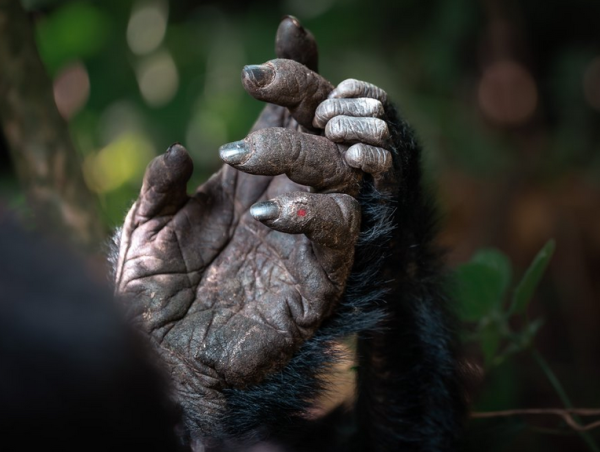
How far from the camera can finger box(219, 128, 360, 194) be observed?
141 centimetres

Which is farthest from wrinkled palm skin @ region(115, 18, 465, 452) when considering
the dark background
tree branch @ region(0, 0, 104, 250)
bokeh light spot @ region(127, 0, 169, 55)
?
bokeh light spot @ region(127, 0, 169, 55)

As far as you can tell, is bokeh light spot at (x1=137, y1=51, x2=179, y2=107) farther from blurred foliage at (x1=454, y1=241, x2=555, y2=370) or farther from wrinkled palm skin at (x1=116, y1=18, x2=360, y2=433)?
wrinkled palm skin at (x1=116, y1=18, x2=360, y2=433)

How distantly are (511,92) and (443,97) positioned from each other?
510mm

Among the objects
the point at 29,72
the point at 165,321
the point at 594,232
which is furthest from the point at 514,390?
the point at 594,232

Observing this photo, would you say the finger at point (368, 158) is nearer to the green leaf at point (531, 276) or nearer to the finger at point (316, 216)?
the finger at point (316, 216)

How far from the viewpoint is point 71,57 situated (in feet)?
14.8

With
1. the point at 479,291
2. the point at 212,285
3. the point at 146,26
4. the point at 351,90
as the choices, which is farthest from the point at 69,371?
the point at 146,26

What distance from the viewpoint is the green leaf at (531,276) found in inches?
77.3

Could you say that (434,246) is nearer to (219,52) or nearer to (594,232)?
(219,52)

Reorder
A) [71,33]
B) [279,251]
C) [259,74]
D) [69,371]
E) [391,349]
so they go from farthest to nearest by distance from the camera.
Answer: [71,33] < [391,349] < [279,251] < [259,74] < [69,371]

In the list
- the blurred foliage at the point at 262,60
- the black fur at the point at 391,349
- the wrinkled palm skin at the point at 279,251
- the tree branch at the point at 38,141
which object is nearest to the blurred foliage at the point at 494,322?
the black fur at the point at 391,349

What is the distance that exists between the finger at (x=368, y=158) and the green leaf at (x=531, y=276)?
0.61 meters

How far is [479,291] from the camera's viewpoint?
7.27 feet

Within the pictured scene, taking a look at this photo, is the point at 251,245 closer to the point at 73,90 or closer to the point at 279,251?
the point at 279,251
